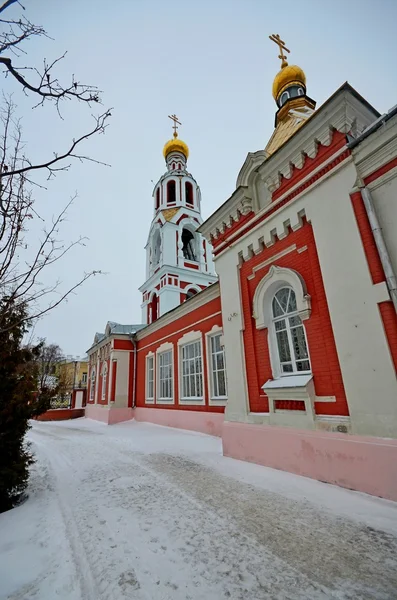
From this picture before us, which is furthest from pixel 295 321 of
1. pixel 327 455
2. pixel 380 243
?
pixel 327 455

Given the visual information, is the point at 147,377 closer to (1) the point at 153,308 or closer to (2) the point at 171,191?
(1) the point at 153,308

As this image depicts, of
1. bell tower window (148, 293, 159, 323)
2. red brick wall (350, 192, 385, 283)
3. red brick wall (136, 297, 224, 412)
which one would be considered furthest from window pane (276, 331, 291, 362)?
bell tower window (148, 293, 159, 323)

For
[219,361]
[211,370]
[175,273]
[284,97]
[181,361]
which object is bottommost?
[211,370]

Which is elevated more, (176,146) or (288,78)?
(176,146)

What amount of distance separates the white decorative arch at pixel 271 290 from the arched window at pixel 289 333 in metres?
0.13

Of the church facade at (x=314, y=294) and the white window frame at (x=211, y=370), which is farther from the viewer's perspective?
the white window frame at (x=211, y=370)

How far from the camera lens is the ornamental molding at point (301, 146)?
4594 millimetres

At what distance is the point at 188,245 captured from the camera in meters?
21.4

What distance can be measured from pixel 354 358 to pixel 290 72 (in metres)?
8.53

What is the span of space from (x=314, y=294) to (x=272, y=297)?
119 centimetres

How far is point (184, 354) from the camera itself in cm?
1119

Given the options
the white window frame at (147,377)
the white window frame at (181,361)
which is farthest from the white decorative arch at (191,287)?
the white window frame at (181,361)

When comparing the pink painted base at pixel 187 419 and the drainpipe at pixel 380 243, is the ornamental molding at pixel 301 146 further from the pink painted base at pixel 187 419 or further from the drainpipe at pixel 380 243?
the pink painted base at pixel 187 419

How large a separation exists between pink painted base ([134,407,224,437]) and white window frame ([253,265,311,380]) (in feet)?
12.8
